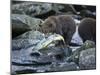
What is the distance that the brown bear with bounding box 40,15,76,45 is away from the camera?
2.21 meters

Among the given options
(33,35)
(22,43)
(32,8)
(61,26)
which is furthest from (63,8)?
(22,43)

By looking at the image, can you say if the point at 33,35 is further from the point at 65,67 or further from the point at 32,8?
the point at 65,67

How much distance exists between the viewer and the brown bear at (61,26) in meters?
2.21

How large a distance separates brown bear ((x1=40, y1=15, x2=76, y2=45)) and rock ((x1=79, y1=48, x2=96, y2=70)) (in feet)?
0.93

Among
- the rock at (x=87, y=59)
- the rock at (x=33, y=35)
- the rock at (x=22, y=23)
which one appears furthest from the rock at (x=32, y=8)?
the rock at (x=87, y=59)

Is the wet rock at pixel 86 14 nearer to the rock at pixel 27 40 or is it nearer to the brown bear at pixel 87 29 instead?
the brown bear at pixel 87 29

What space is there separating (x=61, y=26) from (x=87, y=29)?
1.25ft

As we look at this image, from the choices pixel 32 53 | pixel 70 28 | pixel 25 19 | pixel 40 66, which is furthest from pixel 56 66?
pixel 25 19

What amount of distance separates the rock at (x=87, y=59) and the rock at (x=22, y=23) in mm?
730

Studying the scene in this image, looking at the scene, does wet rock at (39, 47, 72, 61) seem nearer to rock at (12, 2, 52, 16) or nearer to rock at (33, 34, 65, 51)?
rock at (33, 34, 65, 51)

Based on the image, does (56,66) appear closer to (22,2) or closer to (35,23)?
(35,23)

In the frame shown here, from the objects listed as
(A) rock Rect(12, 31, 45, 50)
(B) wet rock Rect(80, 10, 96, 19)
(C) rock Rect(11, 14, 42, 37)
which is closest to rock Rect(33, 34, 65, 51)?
(A) rock Rect(12, 31, 45, 50)

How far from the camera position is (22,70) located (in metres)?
2.10

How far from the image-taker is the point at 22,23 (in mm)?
2129
